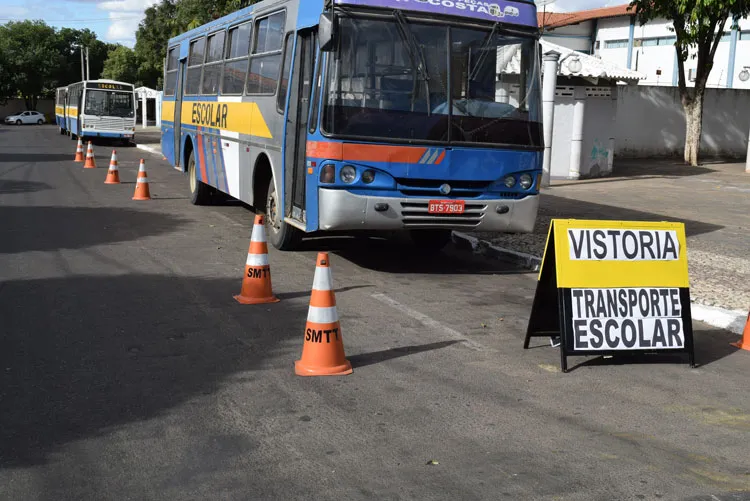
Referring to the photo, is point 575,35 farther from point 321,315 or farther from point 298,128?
point 321,315

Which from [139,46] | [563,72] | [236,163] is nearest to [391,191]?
[236,163]

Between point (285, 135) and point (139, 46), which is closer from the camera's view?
point (285, 135)

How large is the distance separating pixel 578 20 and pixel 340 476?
48.4 metres

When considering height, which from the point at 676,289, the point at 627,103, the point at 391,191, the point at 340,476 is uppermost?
the point at 627,103

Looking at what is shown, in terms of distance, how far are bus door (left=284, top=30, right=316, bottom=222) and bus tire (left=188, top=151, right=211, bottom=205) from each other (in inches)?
219

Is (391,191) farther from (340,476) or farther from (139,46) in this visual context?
(139,46)

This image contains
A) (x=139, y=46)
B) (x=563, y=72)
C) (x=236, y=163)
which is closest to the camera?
(x=236, y=163)

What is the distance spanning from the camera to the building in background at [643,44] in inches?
1597

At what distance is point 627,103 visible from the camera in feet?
98.4

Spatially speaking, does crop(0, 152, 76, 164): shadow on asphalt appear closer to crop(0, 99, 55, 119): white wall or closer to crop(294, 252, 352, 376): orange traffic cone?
crop(294, 252, 352, 376): orange traffic cone

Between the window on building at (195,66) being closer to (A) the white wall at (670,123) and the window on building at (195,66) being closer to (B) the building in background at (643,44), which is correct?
(A) the white wall at (670,123)

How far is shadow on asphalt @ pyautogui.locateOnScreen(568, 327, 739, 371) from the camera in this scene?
656 centimetres

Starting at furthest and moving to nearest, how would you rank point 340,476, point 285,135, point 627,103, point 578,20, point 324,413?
1. point 578,20
2. point 627,103
3. point 285,135
4. point 324,413
5. point 340,476

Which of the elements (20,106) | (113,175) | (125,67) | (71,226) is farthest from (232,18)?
(20,106)
